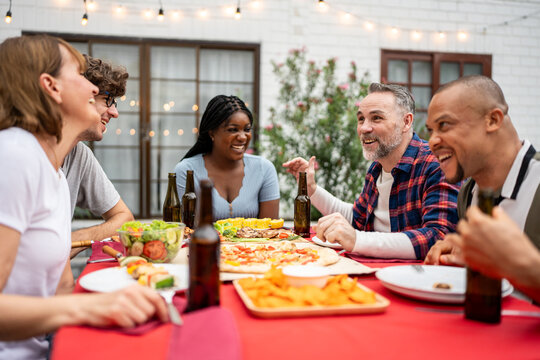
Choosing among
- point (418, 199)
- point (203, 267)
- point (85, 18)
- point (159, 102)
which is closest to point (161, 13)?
point (85, 18)

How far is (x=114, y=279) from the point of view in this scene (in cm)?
130

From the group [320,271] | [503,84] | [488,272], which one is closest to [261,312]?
[320,271]

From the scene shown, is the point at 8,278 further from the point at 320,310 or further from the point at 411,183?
the point at 411,183

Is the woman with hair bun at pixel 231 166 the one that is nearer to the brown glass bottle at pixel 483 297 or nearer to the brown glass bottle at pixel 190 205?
the brown glass bottle at pixel 190 205

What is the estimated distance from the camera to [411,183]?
2.18 m

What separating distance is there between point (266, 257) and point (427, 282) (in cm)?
58

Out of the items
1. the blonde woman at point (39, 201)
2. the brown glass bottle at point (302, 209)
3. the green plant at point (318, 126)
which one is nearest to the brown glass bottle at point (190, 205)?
the brown glass bottle at point (302, 209)

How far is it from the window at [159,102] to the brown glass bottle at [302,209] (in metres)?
3.37

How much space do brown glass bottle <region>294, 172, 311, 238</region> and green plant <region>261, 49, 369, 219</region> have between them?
8.90 ft

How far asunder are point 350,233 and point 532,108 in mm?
5747

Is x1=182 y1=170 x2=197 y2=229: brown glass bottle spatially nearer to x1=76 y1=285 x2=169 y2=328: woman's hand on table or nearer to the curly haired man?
the curly haired man

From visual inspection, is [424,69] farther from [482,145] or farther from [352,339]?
[352,339]

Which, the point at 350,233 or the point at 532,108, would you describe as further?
the point at 532,108

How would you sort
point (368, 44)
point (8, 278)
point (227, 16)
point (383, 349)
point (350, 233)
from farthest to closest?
1. point (368, 44)
2. point (227, 16)
3. point (350, 233)
4. point (8, 278)
5. point (383, 349)
